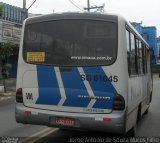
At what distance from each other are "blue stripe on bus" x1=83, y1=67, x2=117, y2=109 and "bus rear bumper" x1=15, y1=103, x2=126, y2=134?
0.19 metres

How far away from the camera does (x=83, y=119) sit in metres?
7.59

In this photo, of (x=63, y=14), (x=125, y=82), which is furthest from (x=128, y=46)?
(x=63, y=14)

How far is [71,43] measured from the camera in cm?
802

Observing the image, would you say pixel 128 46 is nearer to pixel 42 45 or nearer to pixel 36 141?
pixel 42 45

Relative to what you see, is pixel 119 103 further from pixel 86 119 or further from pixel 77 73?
pixel 77 73

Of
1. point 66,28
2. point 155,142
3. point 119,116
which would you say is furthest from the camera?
point 155,142

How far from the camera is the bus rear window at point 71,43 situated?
781 cm

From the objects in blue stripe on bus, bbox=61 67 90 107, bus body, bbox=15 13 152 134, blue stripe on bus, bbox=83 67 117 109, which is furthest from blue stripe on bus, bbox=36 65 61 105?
blue stripe on bus, bbox=83 67 117 109

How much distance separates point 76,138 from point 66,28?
254 centimetres

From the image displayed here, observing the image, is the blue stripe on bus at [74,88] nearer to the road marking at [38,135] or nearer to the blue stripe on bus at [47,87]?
the blue stripe on bus at [47,87]

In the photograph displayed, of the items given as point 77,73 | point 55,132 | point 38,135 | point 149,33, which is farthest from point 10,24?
point 149,33

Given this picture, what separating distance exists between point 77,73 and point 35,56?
3.31 ft

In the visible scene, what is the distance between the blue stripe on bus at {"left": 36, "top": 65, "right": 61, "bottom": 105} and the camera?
25.8 ft

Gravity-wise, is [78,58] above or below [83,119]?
above
